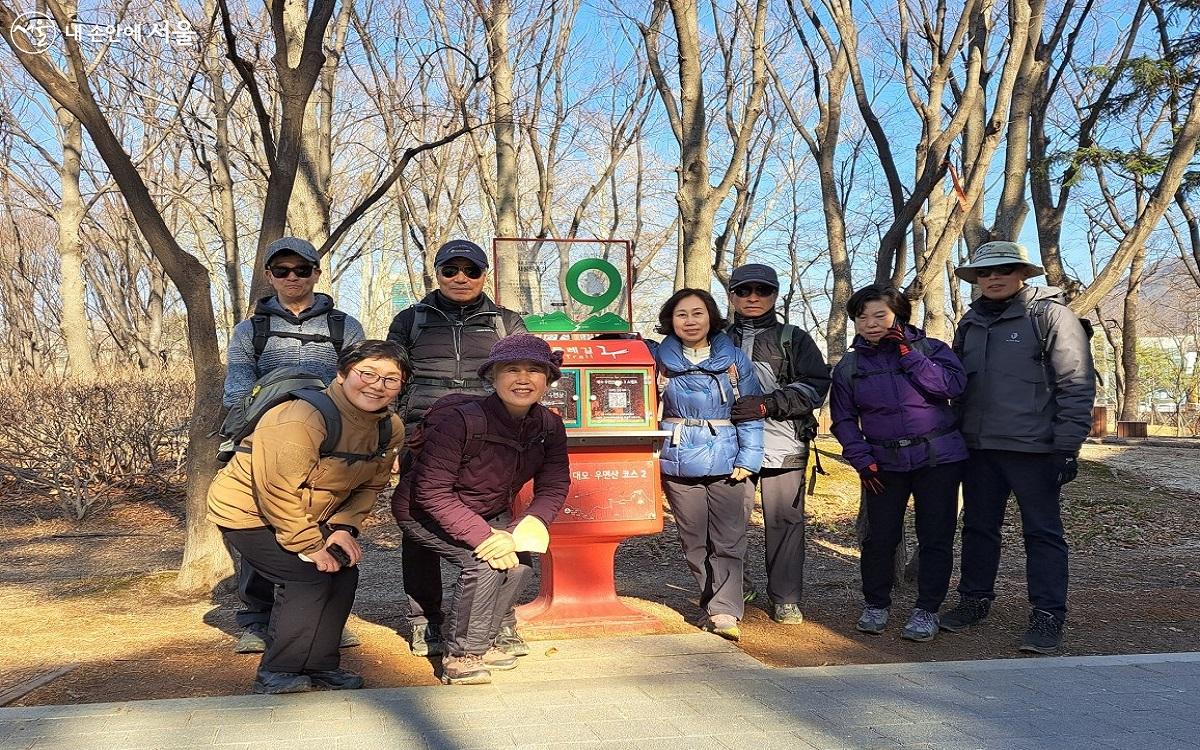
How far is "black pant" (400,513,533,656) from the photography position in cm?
366

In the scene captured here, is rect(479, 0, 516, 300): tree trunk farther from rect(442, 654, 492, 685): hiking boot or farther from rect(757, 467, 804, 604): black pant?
rect(442, 654, 492, 685): hiking boot

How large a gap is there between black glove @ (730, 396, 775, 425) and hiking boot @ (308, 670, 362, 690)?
217cm

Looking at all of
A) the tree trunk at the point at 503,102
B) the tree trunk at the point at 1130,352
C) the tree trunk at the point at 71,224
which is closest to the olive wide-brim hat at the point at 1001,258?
the tree trunk at the point at 503,102

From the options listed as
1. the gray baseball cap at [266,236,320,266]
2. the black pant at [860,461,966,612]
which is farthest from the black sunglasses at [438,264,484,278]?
the black pant at [860,461,966,612]

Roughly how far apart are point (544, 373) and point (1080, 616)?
350 centimetres

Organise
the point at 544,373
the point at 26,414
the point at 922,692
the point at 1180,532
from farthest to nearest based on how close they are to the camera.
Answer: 1. the point at 26,414
2. the point at 1180,532
3. the point at 544,373
4. the point at 922,692

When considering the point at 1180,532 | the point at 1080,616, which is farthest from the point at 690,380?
the point at 1180,532

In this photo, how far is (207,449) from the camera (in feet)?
18.5

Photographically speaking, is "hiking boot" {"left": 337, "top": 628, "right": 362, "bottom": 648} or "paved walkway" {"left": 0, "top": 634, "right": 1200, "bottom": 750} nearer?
"paved walkway" {"left": 0, "top": 634, "right": 1200, "bottom": 750}

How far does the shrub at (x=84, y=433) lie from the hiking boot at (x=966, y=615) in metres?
8.68

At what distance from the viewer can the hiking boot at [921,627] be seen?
14.9ft

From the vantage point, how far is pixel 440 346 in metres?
4.31

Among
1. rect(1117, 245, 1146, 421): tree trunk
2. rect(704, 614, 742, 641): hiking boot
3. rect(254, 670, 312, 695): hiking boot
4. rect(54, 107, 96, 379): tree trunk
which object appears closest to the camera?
rect(254, 670, 312, 695): hiking boot

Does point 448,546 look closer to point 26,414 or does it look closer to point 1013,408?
point 1013,408
